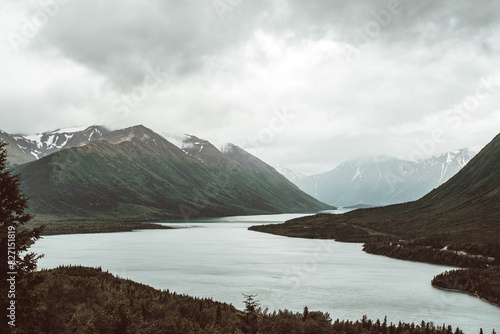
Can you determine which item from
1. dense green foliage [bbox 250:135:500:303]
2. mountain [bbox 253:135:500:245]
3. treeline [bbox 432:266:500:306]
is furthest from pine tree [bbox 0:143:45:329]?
mountain [bbox 253:135:500:245]

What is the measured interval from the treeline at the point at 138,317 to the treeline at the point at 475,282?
3619 centimetres

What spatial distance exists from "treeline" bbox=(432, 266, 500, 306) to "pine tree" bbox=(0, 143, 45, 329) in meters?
69.8

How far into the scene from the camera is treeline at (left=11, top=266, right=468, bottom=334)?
3025 centimetres

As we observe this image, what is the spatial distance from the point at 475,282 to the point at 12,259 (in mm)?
78925

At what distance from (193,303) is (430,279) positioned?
60.5m

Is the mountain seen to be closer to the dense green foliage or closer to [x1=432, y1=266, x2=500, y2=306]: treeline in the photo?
the dense green foliage

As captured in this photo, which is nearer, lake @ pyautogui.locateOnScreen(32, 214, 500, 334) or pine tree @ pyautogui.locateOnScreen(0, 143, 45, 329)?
pine tree @ pyautogui.locateOnScreen(0, 143, 45, 329)

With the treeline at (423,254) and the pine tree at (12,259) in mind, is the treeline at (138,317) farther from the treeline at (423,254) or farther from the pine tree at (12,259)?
the treeline at (423,254)

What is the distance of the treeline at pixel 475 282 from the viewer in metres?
71.6

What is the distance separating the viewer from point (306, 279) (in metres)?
86.8

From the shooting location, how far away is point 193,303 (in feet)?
160

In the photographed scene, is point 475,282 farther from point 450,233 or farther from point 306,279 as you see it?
point 450,233

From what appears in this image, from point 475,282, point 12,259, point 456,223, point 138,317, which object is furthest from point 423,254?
point 12,259

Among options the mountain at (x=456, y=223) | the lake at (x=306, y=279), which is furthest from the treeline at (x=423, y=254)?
the mountain at (x=456, y=223)
